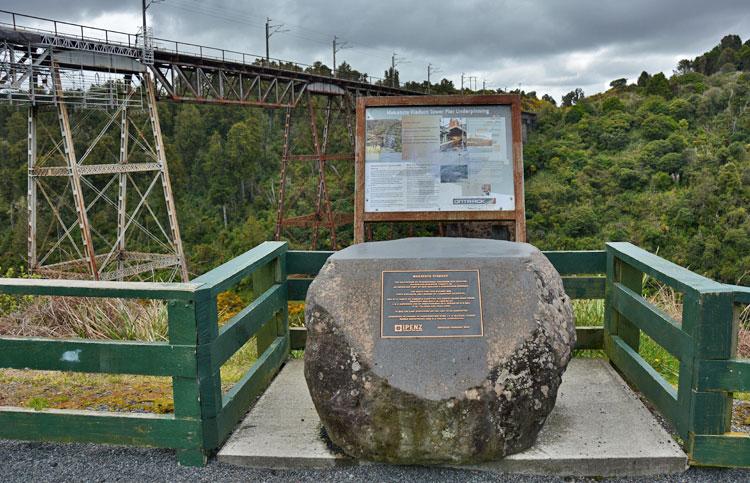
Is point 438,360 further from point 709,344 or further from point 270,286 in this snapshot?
point 270,286

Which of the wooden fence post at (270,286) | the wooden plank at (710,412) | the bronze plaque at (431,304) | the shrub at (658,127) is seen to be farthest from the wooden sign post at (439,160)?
the shrub at (658,127)

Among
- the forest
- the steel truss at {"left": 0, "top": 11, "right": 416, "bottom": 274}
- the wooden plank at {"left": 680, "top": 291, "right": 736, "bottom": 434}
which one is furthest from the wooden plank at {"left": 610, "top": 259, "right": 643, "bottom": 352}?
the forest

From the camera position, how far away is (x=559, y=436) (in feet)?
10.8

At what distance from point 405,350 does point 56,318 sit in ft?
13.3

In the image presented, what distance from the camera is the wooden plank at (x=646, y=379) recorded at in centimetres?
334

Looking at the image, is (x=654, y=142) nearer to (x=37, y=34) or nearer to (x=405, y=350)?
(x=37, y=34)

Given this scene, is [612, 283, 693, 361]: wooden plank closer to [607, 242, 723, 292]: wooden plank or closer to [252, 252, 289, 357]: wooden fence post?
[607, 242, 723, 292]: wooden plank

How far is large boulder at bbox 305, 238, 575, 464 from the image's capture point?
2924mm

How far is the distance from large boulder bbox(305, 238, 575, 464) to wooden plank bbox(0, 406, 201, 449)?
0.68m

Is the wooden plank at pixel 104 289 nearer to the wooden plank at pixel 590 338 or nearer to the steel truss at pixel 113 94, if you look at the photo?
the wooden plank at pixel 590 338

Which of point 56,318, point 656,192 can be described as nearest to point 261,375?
point 56,318

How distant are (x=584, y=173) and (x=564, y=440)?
106 ft

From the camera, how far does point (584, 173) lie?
110ft

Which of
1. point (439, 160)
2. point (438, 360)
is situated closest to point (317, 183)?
point (439, 160)
